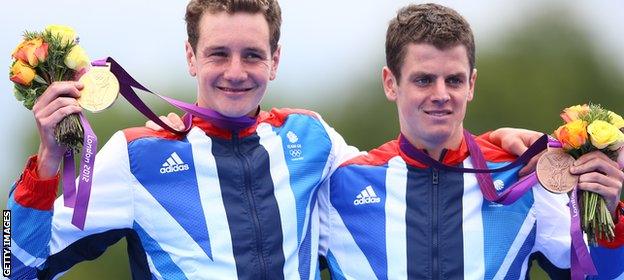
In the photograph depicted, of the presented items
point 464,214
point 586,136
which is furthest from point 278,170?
point 586,136

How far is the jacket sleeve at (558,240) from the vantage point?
23.6 ft

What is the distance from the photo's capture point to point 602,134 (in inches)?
272

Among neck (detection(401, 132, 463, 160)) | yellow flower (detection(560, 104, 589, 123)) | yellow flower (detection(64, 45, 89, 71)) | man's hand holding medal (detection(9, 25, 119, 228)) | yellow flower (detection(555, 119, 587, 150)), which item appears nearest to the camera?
man's hand holding medal (detection(9, 25, 119, 228))

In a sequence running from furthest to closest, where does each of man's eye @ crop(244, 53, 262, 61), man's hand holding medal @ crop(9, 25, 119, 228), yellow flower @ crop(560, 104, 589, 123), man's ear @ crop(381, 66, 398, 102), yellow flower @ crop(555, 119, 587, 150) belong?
man's ear @ crop(381, 66, 398, 102), man's eye @ crop(244, 53, 262, 61), yellow flower @ crop(560, 104, 589, 123), yellow flower @ crop(555, 119, 587, 150), man's hand holding medal @ crop(9, 25, 119, 228)

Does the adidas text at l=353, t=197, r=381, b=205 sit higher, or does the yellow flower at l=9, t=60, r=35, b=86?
the yellow flower at l=9, t=60, r=35, b=86

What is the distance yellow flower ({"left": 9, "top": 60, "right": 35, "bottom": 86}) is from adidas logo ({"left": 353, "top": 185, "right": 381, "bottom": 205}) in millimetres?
1694

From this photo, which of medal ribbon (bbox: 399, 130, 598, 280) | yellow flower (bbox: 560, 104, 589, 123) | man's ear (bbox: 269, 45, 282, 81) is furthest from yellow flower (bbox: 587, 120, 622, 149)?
man's ear (bbox: 269, 45, 282, 81)

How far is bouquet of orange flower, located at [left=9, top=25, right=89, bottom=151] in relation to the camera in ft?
22.2

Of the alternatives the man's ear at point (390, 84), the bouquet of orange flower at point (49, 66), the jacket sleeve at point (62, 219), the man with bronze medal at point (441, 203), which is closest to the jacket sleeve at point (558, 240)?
the man with bronze medal at point (441, 203)

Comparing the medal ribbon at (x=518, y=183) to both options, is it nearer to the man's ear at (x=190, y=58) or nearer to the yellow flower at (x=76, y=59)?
the man's ear at (x=190, y=58)

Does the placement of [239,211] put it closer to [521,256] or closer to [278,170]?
[278,170]

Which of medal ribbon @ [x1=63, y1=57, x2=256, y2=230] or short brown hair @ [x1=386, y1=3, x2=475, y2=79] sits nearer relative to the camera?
medal ribbon @ [x1=63, y1=57, x2=256, y2=230]

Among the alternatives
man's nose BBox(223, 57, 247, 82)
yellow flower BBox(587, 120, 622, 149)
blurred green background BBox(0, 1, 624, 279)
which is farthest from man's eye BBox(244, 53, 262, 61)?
blurred green background BBox(0, 1, 624, 279)

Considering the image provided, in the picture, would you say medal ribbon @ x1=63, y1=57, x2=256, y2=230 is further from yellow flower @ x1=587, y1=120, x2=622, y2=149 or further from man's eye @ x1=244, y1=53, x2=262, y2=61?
yellow flower @ x1=587, y1=120, x2=622, y2=149
